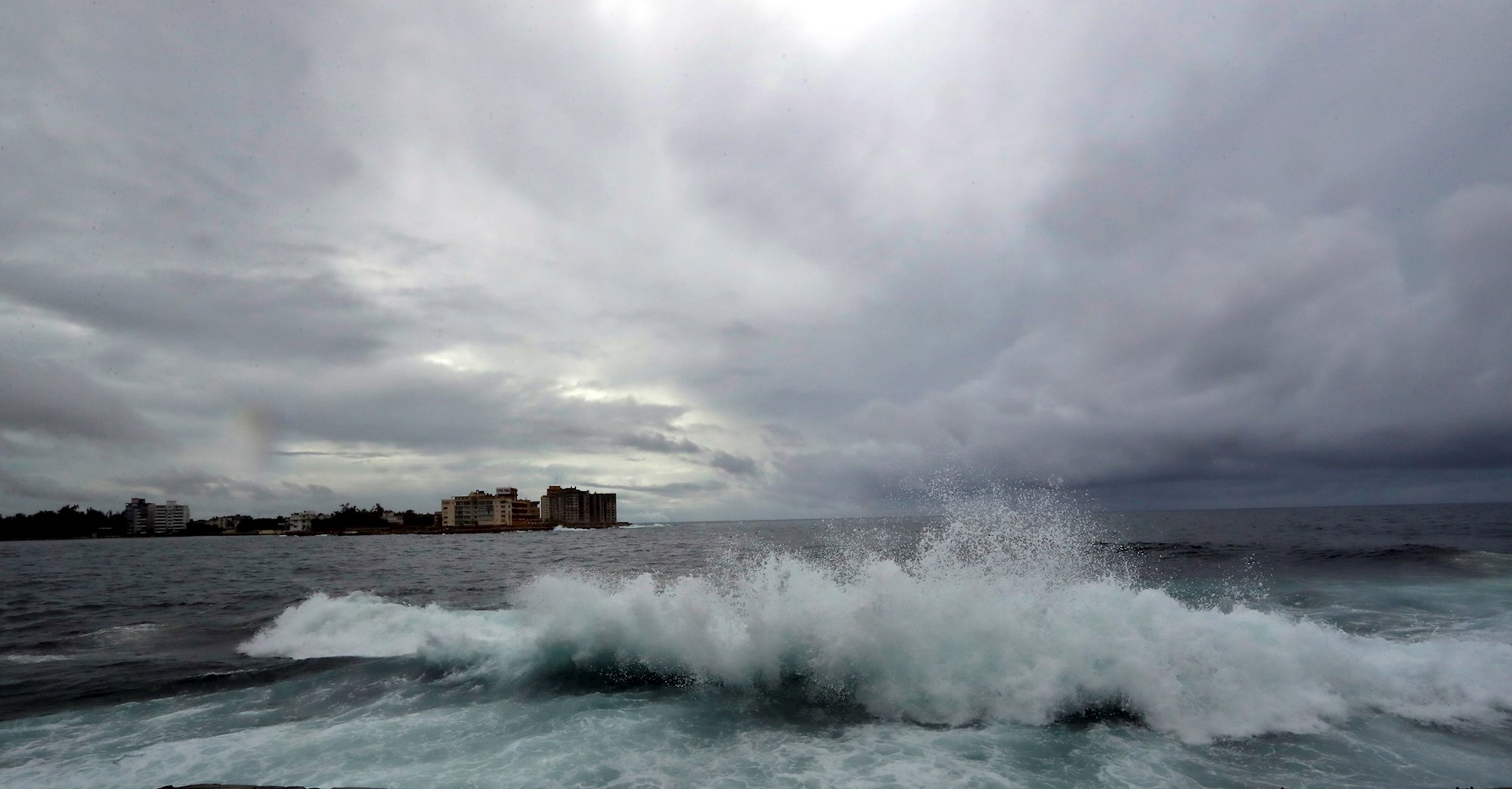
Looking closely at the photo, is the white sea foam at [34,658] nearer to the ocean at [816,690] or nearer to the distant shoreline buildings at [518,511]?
the ocean at [816,690]

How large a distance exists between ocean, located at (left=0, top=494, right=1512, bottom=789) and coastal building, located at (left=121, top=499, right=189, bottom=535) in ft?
744

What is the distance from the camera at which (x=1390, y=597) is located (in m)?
19.1

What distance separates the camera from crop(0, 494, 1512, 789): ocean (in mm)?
8039

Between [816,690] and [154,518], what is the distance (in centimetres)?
25154

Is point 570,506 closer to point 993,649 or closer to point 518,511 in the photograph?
point 518,511

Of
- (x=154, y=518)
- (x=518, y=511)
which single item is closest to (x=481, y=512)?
(x=518, y=511)

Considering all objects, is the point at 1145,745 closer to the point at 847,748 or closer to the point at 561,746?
the point at 847,748

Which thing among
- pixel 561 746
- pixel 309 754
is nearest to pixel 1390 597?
pixel 561 746

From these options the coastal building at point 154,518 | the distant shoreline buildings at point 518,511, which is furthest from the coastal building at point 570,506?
the coastal building at point 154,518

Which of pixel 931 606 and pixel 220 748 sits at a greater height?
pixel 931 606

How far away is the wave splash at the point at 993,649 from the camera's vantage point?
9570 millimetres

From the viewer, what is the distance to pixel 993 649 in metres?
10.4

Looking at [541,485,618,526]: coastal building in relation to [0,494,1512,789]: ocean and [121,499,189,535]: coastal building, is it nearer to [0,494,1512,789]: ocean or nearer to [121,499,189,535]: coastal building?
[121,499,189,535]: coastal building

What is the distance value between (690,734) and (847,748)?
2.26 m
